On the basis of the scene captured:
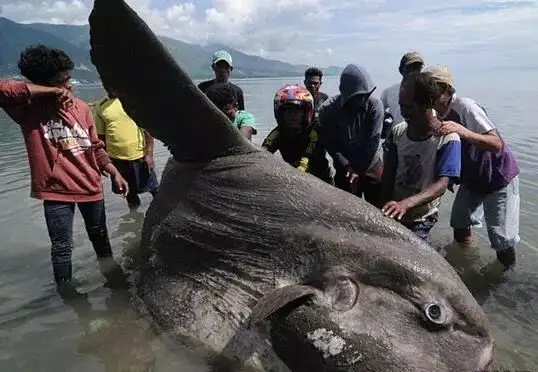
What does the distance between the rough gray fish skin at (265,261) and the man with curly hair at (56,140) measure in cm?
113

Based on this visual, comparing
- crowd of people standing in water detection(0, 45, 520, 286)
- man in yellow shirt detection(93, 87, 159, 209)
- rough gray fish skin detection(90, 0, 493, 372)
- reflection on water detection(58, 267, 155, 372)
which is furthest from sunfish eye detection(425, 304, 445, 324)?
man in yellow shirt detection(93, 87, 159, 209)

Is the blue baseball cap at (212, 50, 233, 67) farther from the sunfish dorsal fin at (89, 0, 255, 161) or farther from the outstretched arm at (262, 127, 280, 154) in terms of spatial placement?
the sunfish dorsal fin at (89, 0, 255, 161)

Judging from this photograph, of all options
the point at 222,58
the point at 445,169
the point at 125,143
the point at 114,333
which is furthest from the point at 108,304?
the point at 222,58

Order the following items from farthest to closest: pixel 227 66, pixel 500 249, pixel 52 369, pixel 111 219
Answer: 1. pixel 111 219
2. pixel 227 66
3. pixel 500 249
4. pixel 52 369

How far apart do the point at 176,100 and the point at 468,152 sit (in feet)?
11.4

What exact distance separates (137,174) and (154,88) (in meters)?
4.78

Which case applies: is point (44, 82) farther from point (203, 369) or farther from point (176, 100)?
point (203, 369)

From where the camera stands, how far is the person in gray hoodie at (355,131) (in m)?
5.75

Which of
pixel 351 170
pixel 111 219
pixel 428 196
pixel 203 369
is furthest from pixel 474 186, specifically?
pixel 111 219

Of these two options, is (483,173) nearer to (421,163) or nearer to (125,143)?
(421,163)

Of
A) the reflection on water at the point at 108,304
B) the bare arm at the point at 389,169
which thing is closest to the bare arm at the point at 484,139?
the bare arm at the point at 389,169

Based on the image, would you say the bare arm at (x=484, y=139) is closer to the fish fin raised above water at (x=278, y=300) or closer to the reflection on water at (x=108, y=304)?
the reflection on water at (x=108, y=304)

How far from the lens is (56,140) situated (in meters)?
5.09

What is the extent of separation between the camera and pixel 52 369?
4.36 metres
